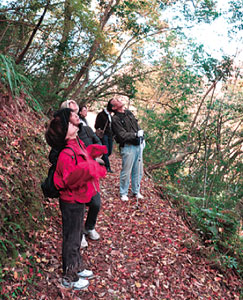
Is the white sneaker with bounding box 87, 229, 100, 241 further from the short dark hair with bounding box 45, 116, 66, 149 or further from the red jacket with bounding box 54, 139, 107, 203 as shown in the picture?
the short dark hair with bounding box 45, 116, 66, 149

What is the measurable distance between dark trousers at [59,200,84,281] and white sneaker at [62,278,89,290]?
5 cm

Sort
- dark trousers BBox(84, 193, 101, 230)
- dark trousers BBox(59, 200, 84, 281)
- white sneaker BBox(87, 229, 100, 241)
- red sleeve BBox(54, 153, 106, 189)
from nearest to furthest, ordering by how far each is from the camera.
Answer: red sleeve BBox(54, 153, 106, 189), dark trousers BBox(59, 200, 84, 281), dark trousers BBox(84, 193, 101, 230), white sneaker BBox(87, 229, 100, 241)

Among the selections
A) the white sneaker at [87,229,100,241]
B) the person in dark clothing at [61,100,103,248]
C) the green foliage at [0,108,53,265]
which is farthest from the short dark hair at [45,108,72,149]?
the white sneaker at [87,229,100,241]

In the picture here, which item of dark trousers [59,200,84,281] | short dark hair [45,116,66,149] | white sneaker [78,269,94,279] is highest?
short dark hair [45,116,66,149]

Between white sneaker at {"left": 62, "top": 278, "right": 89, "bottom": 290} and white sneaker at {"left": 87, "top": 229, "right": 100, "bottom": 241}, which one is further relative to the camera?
white sneaker at {"left": 87, "top": 229, "right": 100, "bottom": 241}

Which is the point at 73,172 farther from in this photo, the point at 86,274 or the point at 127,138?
the point at 127,138

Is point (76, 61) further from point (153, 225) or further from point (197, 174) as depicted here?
point (197, 174)

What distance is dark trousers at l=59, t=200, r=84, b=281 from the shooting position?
8.45ft

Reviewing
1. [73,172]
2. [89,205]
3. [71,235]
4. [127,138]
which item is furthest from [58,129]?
[127,138]

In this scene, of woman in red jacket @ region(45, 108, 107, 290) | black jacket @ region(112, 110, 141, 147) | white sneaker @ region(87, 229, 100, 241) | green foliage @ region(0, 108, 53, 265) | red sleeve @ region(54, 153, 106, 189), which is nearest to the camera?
red sleeve @ region(54, 153, 106, 189)

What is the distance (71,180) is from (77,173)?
120 millimetres

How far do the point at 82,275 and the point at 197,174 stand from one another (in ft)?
25.7

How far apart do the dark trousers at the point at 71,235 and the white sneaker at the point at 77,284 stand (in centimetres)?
5

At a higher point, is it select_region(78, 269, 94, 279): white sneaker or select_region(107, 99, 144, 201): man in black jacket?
select_region(107, 99, 144, 201): man in black jacket
